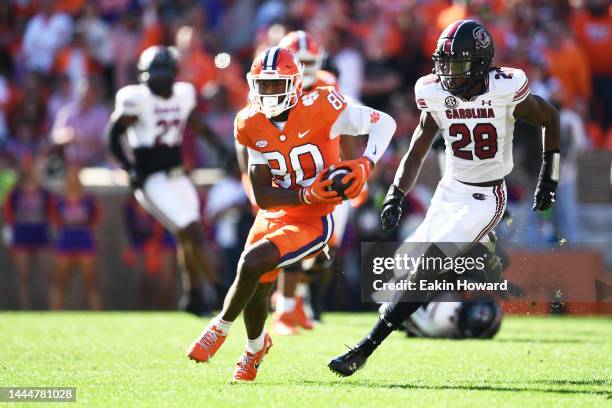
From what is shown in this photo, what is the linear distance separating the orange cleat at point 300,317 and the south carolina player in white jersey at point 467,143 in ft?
10.0

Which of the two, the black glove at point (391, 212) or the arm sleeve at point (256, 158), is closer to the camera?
the black glove at point (391, 212)

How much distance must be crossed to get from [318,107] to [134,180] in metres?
4.16

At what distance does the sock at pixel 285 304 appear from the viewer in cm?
929

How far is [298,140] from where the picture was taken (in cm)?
641

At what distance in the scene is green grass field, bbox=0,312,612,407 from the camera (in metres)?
5.51

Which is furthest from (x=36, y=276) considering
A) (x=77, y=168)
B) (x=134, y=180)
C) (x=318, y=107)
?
(x=318, y=107)

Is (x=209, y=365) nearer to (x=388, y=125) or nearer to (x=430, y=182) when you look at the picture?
(x=388, y=125)

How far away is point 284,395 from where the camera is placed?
18.4ft

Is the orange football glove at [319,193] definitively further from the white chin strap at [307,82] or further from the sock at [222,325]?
the white chin strap at [307,82]

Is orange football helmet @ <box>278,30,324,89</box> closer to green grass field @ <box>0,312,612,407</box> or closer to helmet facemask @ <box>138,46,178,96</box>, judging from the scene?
helmet facemask @ <box>138,46,178,96</box>

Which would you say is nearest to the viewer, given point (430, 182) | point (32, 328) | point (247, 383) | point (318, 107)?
point (247, 383)

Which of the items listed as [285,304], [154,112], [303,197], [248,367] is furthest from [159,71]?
[248,367]

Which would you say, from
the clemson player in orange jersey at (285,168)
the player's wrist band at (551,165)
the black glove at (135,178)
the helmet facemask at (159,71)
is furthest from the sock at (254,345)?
the helmet facemask at (159,71)

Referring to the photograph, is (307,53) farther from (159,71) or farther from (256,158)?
(256,158)
